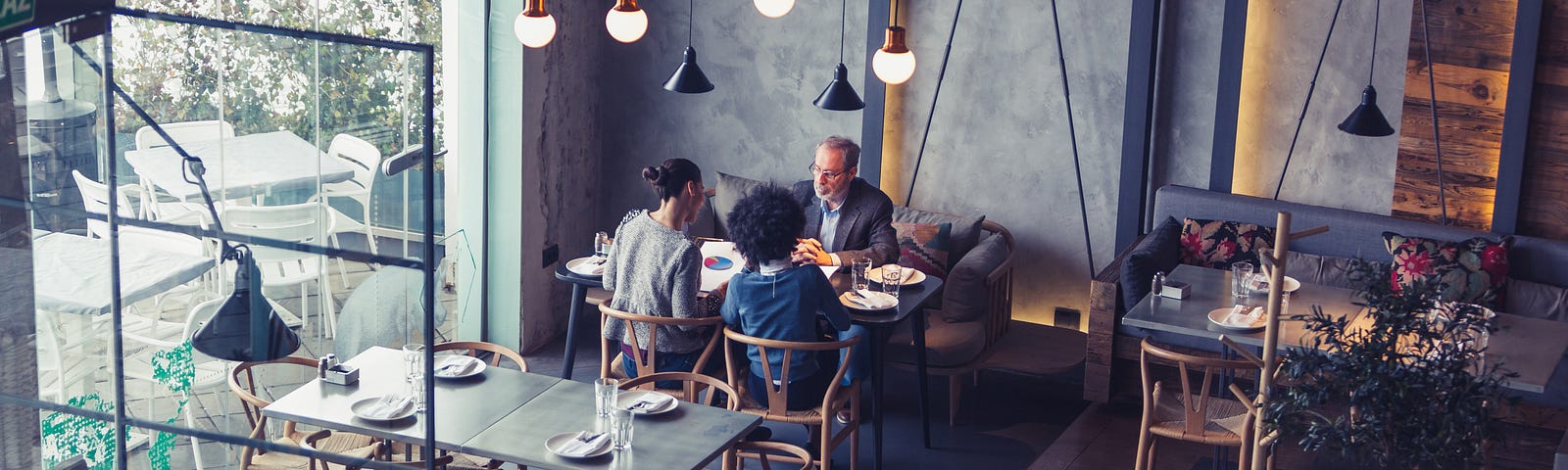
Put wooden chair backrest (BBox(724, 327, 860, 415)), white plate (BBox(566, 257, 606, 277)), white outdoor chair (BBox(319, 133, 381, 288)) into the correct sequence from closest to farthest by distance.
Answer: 1. white outdoor chair (BBox(319, 133, 381, 288))
2. wooden chair backrest (BBox(724, 327, 860, 415))
3. white plate (BBox(566, 257, 606, 277))

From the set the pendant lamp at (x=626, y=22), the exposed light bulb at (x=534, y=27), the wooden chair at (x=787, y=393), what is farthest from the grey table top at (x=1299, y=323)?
the exposed light bulb at (x=534, y=27)

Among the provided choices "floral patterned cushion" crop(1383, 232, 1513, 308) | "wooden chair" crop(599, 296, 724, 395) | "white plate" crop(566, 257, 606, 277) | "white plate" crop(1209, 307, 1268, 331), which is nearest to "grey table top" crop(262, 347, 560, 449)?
"wooden chair" crop(599, 296, 724, 395)

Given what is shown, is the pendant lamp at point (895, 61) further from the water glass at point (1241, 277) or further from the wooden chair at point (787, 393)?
the water glass at point (1241, 277)

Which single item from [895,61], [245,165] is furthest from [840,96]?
[245,165]

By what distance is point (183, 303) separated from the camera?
2.55 meters

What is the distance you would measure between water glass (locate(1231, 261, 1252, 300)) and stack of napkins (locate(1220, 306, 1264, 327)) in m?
0.18

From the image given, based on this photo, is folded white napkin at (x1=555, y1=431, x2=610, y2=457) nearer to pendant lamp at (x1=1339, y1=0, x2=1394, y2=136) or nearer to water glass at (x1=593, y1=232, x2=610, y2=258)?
water glass at (x1=593, y1=232, x2=610, y2=258)

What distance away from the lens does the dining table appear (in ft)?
12.8

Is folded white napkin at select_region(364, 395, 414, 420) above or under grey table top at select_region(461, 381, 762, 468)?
above

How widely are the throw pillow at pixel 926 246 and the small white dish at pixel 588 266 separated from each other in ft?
4.99

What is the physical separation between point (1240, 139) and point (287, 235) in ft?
17.4

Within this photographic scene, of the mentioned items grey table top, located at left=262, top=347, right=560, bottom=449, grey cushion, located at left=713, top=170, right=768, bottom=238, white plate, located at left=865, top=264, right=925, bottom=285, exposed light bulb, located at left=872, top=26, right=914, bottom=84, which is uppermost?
exposed light bulb, located at left=872, top=26, right=914, bottom=84

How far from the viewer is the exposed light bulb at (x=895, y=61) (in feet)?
19.2

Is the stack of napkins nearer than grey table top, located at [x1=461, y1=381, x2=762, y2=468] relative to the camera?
No
